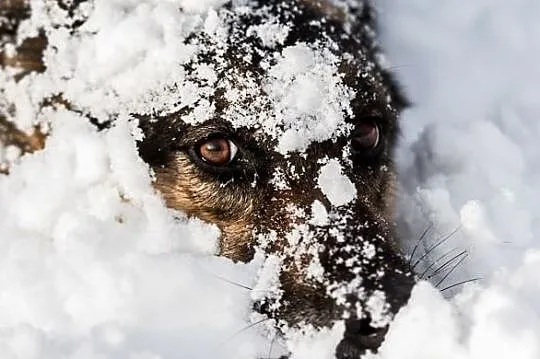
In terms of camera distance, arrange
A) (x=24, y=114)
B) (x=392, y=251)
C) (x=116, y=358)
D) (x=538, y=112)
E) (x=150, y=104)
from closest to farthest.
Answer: (x=116, y=358) → (x=392, y=251) → (x=150, y=104) → (x=24, y=114) → (x=538, y=112)

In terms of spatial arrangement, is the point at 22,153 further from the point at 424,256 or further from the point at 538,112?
the point at 538,112

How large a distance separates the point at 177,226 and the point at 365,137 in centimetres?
88

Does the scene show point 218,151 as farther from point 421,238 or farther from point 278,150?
point 421,238

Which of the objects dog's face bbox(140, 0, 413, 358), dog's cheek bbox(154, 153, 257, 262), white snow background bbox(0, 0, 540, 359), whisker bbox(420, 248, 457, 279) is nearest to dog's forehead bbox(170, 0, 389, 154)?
dog's face bbox(140, 0, 413, 358)

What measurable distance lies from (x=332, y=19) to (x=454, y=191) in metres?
0.94

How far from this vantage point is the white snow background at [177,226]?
3.14 m

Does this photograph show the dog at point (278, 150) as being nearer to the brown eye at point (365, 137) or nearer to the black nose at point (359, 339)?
the brown eye at point (365, 137)

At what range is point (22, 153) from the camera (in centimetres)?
405

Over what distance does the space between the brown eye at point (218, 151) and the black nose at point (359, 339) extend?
0.91m

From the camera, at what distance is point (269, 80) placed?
3660 mm

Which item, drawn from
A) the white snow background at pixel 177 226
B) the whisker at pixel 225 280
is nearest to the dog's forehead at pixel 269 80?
the white snow background at pixel 177 226

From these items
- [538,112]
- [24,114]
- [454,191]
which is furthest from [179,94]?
[538,112]

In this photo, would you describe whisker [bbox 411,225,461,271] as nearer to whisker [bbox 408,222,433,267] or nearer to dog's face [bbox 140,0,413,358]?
whisker [bbox 408,222,433,267]

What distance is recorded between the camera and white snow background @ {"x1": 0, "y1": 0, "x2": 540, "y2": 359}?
314cm
